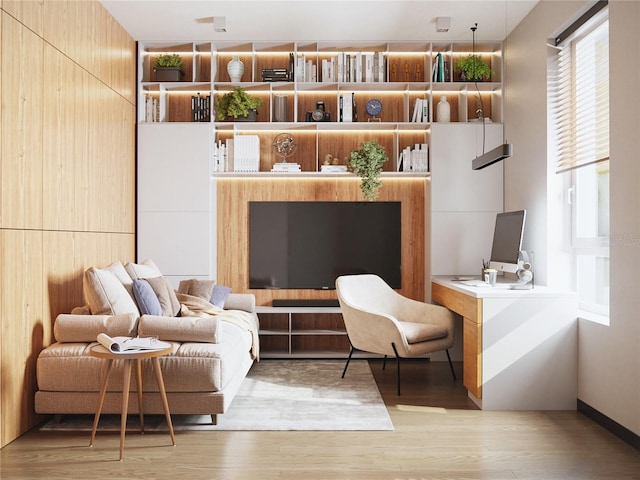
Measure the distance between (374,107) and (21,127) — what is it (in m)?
3.37

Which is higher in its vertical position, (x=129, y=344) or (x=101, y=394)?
(x=129, y=344)

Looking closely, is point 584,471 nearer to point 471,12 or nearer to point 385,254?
point 385,254

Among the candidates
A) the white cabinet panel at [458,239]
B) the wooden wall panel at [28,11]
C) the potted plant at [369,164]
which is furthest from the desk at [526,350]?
the wooden wall panel at [28,11]

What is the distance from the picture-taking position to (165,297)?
174 inches

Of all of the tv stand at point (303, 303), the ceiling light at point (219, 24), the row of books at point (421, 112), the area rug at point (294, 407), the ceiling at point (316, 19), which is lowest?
the area rug at point (294, 407)

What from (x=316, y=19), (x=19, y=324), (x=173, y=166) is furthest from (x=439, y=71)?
(x=19, y=324)

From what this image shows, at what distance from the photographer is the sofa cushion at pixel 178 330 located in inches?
147

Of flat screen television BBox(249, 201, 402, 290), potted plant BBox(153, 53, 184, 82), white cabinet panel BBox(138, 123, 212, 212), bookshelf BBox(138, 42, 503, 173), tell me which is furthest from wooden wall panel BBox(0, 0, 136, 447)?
flat screen television BBox(249, 201, 402, 290)

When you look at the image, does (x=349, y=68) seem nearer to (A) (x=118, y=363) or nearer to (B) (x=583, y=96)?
(B) (x=583, y=96)

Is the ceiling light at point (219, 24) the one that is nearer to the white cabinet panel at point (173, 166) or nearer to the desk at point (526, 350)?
the white cabinet panel at point (173, 166)

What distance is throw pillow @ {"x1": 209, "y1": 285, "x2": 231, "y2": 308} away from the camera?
17.1ft

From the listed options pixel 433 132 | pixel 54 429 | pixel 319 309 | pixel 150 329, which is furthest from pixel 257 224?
pixel 54 429

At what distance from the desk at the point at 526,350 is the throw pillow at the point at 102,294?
2.32m

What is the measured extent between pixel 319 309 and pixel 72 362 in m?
2.58
